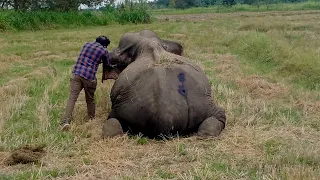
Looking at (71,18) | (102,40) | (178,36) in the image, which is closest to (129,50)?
(102,40)

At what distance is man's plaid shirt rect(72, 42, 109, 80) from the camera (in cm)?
705

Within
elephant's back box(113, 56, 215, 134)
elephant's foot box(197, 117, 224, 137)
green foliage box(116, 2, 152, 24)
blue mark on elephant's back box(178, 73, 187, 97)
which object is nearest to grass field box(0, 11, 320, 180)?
elephant's foot box(197, 117, 224, 137)

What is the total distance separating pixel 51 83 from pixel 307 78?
17.9 ft

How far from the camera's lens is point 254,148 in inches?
224

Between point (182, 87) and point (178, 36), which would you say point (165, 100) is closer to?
point (182, 87)

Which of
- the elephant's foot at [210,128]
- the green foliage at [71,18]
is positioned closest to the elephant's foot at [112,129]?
the elephant's foot at [210,128]

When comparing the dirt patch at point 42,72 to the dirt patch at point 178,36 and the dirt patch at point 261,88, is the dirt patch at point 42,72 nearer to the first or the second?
the dirt patch at point 261,88

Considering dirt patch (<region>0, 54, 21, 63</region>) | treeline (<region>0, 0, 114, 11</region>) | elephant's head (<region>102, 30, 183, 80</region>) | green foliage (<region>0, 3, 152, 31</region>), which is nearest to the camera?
Answer: elephant's head (<region>102, 30, 183, 80</region>)

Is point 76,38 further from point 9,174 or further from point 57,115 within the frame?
point 9,174

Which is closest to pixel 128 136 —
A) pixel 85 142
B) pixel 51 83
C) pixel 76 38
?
pixel 85 142

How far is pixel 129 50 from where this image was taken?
8.02 meters

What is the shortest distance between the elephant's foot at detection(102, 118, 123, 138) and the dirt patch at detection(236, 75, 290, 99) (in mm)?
3442

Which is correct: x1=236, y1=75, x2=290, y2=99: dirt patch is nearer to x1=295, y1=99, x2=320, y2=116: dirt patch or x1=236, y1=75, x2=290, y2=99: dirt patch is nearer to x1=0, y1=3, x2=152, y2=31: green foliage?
x1=295, y1=99, x2=320, y2=116: dirt patch

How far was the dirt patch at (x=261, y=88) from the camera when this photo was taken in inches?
344
